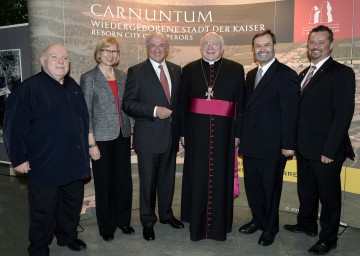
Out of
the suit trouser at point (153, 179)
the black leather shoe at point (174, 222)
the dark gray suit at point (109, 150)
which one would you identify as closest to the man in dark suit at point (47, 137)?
the dark gray suit at point (109, 150)

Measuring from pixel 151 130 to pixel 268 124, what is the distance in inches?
40.9

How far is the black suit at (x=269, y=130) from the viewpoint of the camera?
3.06 metres

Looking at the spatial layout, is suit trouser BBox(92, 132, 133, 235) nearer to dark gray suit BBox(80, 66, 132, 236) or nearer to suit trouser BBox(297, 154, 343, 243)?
dark gray suit BBox(80, 66, 132, 236)

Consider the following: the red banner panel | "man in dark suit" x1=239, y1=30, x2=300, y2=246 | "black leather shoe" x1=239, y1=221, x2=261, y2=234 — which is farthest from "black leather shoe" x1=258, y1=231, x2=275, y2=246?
the red banner panel

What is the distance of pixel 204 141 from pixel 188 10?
1.77m

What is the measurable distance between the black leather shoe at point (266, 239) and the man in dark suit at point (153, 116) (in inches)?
39.4

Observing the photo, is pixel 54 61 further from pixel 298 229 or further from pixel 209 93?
pixel 298 229

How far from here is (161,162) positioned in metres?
3.47

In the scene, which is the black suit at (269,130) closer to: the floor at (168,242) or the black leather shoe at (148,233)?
the floor at (168,242)

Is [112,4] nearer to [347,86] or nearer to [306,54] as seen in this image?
[306,54]

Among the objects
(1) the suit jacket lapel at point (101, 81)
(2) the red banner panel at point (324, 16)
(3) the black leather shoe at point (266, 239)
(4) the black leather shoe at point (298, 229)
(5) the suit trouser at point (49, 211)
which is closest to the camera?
(5) the suit trouser at point (49, 211)

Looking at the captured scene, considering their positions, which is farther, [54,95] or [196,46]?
[196,46]

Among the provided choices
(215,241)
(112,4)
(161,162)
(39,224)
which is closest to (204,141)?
(161,162)

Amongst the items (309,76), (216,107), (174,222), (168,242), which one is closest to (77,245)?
(168,242)
